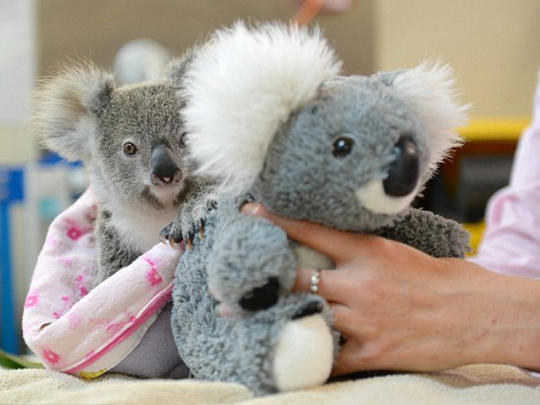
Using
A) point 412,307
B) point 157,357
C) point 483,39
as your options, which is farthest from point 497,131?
point 157,357

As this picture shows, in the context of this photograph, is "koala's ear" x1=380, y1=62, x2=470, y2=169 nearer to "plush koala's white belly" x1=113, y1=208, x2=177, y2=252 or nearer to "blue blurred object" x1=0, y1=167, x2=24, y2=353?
"plush koala's white belly" x1=113, y1=208, x2=177, y2=252

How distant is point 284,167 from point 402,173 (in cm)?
12

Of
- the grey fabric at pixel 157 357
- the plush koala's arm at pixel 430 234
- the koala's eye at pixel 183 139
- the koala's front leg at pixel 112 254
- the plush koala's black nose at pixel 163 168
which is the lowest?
the grey fabric at pixel 157 357

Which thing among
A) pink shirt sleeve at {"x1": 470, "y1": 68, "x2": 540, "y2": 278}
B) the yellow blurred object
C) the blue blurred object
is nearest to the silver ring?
pink shirt sleeve at {"x1": 470, "y1": 68, "x2": 540, "y2": 278}

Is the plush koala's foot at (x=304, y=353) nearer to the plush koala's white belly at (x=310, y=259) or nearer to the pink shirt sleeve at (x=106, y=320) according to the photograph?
the plush koala's white belly at (x=310, y=259)

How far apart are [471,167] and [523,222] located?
4.14 ft

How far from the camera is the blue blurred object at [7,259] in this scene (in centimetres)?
303

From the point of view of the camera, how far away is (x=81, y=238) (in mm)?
1138

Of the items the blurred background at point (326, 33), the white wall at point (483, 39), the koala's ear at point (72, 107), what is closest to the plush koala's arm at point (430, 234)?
the koala's ear at point (72, 107)

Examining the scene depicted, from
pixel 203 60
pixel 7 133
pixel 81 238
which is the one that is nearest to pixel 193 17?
pixel 7 133

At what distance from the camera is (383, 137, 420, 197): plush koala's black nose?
2.33 feet

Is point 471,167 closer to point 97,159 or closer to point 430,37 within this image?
point 430,37

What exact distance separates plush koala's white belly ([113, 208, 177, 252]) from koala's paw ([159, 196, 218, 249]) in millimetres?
52

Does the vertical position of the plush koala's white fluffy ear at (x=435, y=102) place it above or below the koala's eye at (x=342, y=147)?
above
